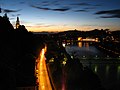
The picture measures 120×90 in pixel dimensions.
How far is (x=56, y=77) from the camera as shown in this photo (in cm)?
1622

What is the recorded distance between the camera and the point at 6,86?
673 centimetres

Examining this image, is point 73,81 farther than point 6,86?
Yes

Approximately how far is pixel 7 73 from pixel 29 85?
1211 millimetres

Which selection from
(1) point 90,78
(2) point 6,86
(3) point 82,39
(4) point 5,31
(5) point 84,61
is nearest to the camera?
(2) point 6,86

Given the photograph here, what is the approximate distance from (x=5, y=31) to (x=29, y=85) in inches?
311

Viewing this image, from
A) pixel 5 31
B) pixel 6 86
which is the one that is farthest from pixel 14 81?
pixel 5 31

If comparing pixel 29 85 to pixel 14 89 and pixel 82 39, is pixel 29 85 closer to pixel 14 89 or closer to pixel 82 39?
pixel 14 89

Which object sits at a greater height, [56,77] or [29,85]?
[29,85]

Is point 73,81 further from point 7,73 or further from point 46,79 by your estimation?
point 7,73

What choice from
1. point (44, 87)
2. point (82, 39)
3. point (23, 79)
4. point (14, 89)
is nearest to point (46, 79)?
point (44, 87)

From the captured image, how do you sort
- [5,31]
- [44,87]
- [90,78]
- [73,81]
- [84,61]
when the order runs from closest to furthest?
1. [44,87]
2. [5,31]
3. [90,78]
4. [73,81]
5. [84,61]

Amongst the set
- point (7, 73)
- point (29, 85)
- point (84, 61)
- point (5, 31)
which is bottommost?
point (84, 61)

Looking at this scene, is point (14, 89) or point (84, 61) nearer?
point (14, 89)

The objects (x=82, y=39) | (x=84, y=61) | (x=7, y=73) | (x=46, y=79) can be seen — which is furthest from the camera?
(x=82, y=39)
